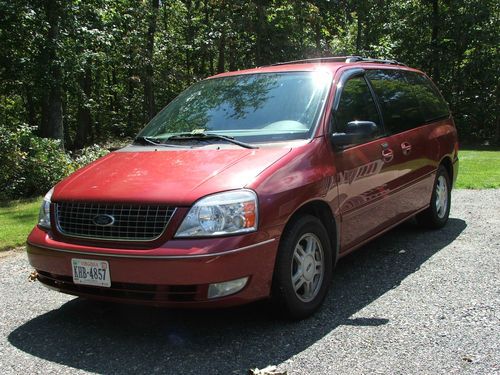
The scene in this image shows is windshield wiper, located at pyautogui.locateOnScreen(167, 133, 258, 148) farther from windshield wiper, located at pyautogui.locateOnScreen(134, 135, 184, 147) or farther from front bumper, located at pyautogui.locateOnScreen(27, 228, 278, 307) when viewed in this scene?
front bumper, located at pyautogui.locateOnScreen(27, 228, 278, 307)

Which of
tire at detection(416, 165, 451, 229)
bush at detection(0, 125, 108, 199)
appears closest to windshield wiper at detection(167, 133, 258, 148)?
tire at detection(416, 165, 451, 229)

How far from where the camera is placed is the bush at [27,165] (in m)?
11.3

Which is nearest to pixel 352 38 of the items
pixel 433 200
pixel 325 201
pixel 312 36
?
pixel 312 36

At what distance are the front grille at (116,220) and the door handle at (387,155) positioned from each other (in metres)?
2.39

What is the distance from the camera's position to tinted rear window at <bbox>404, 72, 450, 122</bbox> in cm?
632

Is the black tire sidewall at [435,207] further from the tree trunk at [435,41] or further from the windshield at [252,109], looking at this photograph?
the tree trunk at [435,41]

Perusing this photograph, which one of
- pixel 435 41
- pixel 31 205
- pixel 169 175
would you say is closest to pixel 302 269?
pixel 169 175

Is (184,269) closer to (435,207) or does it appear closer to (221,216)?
(221,216)

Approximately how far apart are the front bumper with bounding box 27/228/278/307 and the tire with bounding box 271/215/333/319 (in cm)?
11

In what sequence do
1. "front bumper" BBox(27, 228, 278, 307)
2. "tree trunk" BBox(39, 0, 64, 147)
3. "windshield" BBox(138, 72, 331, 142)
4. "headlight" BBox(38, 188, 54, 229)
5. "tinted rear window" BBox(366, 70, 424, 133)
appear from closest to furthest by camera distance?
"front bumper" BBox(27, 228, 278, 307)
"headlight" BBox(38, 188, 54, 229)
"windshield" BBox(138, 72, 331, 142)
"tinted rear window" BBox(366, 70, 424, 133)
"tree trunk" BBox(39, 0, 64, 147)

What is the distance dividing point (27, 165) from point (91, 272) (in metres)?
8.92

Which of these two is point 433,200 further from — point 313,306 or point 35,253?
point 35,253

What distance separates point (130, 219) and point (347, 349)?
160cm

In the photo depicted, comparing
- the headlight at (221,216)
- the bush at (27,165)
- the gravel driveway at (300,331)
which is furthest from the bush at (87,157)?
the headlight at (221,216)
